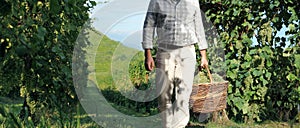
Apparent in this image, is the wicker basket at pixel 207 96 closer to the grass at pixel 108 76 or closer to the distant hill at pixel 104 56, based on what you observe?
the grass at pixel 108 76

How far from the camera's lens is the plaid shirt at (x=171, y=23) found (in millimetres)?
3514

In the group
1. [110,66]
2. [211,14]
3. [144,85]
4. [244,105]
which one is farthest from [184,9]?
[144,85]

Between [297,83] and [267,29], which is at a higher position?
[267,29]

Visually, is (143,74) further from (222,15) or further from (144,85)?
(222,15)

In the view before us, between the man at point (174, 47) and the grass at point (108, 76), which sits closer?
the man at point (174, 47)

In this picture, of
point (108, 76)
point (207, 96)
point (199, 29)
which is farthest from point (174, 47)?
point (108, 76)

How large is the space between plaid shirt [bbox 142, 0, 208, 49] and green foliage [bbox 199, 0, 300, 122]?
1270mm

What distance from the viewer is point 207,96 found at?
3912mm

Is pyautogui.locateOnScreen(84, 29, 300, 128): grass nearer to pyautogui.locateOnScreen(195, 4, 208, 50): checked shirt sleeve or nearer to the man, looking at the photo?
the man

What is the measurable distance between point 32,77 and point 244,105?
253 cm

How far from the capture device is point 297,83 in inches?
188

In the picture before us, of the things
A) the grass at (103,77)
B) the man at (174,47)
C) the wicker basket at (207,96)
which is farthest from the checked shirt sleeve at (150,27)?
the grass at (103,77)

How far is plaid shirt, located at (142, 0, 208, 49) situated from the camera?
351 cm

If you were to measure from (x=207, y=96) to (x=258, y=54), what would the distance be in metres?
1.17
